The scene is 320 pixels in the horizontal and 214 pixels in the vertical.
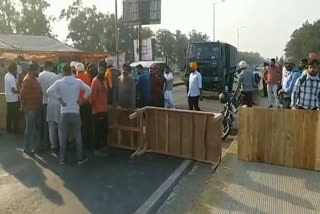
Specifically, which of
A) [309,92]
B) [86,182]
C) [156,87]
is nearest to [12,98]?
[156,87]

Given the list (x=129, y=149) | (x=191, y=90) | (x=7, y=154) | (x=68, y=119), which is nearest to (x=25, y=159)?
(x=7, y=154)

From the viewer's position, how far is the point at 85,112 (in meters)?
8.27

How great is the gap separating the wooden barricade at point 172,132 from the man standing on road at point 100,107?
1.38ft

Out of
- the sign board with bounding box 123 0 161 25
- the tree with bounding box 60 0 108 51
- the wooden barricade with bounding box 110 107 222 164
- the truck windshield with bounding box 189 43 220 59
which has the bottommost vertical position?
the wooden barricade with bounding box 110 107 222 164

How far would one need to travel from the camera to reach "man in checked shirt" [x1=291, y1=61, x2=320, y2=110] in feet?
22.0

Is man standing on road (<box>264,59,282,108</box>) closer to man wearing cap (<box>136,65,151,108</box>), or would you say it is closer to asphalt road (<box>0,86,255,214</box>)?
man wearing cap (<box>136,65,151,108</box>)

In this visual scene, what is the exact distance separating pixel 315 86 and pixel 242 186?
2.32m

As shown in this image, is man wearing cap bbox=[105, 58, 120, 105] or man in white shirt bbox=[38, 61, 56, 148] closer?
man in white shirt bbox=[38, 61, 56, 148]

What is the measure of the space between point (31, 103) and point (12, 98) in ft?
7.11

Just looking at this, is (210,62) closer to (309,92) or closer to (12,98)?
(12,98)

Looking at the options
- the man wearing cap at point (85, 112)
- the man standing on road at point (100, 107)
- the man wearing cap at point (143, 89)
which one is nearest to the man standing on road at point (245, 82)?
the man wearing cap at point (143, 89)

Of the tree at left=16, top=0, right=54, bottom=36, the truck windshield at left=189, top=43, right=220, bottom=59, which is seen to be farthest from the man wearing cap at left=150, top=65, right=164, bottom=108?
the tree at left=16, top=0, right=54, bottom=36

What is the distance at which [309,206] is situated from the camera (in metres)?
4.98

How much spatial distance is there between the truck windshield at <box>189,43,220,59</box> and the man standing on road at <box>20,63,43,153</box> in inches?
537
